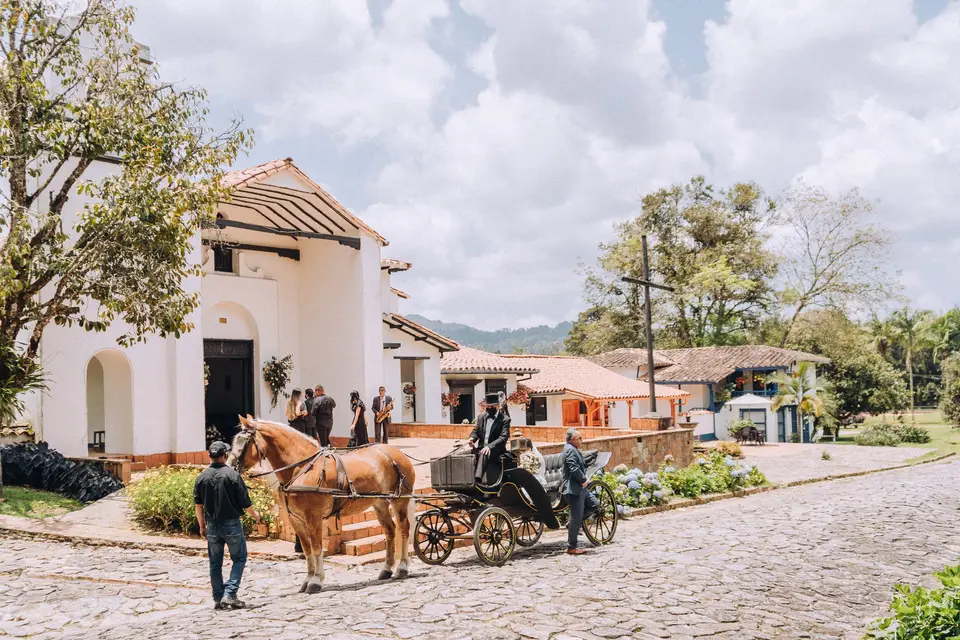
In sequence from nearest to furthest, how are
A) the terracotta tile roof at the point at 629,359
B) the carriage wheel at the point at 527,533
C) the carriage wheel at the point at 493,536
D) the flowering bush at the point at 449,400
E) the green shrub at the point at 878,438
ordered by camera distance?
1. the carriage wheel at the point at 493,536
2. the carriage wheel at the point at 527,533
3. the flowering bush at the point at 449,400
4. the green shrub at the point at 878,438
5. the terracotta tile roof at the point at 629,359

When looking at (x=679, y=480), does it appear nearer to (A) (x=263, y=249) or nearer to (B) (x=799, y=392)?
(A) (x=263, y=249)

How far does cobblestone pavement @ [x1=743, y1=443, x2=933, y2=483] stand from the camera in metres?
25.2

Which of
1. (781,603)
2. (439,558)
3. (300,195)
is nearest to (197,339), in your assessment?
(300,195)

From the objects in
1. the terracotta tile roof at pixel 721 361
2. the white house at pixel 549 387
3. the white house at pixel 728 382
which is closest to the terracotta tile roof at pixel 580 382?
the white house at pixel 549 387

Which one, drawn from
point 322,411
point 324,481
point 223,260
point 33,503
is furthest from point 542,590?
point 223,260

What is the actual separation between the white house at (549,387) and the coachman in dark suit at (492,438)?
68.3 feet

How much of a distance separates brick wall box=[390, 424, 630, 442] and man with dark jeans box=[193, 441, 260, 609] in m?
11.9

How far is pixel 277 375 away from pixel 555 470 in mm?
12935

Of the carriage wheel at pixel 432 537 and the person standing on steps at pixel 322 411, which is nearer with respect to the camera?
the carriage wheel at pixel 432 537

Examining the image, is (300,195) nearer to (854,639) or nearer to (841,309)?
(854,639)

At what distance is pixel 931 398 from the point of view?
243 feet

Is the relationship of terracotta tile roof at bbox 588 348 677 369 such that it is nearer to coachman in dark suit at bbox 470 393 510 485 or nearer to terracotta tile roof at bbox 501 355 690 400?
terracotta tile roof at bbox 501 355 690 400

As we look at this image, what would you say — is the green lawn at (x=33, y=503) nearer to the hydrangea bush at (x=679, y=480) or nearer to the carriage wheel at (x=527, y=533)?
the carriage wheel at (x=527, y=533)

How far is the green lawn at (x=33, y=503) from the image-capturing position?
13211 mm
